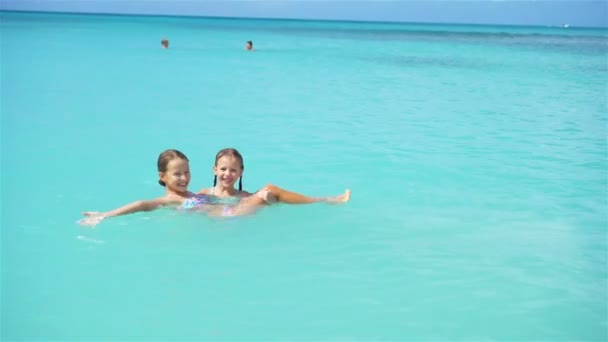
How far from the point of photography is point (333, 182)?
6.45 meters

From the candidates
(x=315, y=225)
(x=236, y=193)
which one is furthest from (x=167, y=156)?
(x=315, y=225)

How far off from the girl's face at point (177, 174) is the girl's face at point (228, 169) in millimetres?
236

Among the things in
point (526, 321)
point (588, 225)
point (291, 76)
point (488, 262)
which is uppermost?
point (291, 76)

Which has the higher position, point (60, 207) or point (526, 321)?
point (60, 207)

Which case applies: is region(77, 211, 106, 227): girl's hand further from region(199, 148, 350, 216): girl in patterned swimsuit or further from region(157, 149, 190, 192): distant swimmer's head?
region(199, 148, 350, 216): girl in patterned swimsuit

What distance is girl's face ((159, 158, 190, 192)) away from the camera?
5.04 m

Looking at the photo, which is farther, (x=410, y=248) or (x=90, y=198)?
(x=90, y=198)

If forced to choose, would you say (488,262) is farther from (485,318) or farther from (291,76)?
(291,76)

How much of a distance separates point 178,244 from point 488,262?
6.33 feet

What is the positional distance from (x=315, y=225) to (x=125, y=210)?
1.29m

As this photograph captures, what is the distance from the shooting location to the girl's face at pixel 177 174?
5.04m

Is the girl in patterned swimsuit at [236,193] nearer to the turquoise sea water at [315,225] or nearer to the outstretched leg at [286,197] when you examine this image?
the outstretched leg at [286,197]

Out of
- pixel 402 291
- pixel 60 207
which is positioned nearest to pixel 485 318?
pixel 402 291

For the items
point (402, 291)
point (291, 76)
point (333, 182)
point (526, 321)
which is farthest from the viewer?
point (291, 76)
